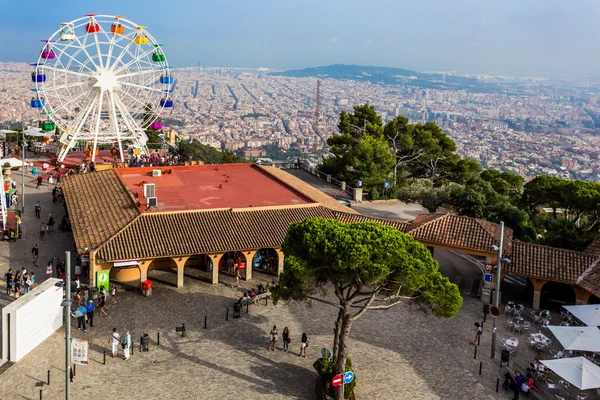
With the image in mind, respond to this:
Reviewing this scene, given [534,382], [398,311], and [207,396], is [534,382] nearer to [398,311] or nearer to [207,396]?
[398,311]

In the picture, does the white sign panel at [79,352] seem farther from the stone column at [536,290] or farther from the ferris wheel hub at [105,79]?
the ferris wheel hub at [105,79]

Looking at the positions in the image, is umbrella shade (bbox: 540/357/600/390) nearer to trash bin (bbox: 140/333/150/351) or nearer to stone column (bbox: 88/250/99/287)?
trash bin (bbox: 140/333/150/351)

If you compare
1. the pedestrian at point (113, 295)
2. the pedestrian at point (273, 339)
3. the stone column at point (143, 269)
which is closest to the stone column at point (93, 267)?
the pedestrian at point (113, 295)

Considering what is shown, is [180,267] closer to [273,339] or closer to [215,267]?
[215,267]

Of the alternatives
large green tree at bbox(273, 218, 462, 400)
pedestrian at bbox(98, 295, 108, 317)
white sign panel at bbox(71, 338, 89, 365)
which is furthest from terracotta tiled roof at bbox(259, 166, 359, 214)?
white sign panel at bbox(71, 338, 89, 365)

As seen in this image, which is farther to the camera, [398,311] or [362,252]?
[398,311]

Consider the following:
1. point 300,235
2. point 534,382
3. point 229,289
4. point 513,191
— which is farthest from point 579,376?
point 513,191
